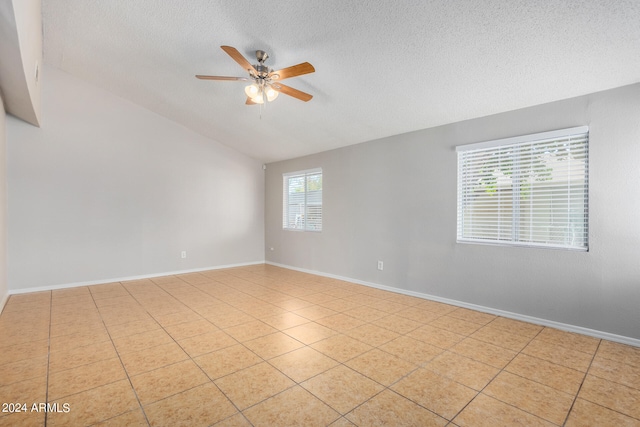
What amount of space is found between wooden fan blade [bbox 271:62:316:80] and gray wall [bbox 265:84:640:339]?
2195 millimetres

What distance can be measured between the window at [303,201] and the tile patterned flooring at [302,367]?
94.6 inches

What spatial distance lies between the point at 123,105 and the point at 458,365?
6.06 meters

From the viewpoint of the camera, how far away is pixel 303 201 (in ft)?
20.4

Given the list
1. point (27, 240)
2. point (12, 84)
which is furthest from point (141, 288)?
point (12, 84)

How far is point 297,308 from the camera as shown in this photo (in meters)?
3.77

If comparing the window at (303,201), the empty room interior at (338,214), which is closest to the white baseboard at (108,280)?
the empty room interior at (338,214)

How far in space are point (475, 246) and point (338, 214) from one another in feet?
7.79

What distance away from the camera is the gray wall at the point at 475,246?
108 inches

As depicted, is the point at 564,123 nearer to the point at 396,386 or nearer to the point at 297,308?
the point at 396,386

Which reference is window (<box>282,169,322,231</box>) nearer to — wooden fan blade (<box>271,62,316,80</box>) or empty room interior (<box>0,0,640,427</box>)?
empty room interior (<box>0,0,640,427</box>)

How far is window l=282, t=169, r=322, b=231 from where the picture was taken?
589 centimetres

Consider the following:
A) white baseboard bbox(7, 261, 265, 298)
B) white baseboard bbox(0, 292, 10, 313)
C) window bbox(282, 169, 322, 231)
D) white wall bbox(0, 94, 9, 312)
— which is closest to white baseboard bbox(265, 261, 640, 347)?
window bbox(282, 169, 322, 231)

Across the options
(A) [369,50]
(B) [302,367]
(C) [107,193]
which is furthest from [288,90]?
(C) [107,193]

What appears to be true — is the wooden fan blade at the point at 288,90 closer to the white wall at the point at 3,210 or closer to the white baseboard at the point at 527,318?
the white baseboard at the point at 527,318
